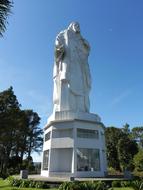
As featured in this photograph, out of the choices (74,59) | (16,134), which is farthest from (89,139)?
(16,134)

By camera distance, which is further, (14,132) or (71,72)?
(14,132)

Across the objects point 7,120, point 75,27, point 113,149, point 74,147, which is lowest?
point 74,147

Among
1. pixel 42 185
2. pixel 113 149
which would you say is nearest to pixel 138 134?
pixel 113 149

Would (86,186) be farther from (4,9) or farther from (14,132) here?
(14,132)

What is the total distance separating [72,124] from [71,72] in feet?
21.9

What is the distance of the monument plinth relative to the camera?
25.4m

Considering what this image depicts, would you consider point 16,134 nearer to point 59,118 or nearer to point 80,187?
point 59,118

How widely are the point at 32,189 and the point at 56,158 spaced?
8.85 meters

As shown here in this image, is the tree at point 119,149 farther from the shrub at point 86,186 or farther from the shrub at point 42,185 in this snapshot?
the shrub at point 86,186

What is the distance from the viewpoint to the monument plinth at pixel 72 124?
2536cm

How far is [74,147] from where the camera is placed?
2498 cm

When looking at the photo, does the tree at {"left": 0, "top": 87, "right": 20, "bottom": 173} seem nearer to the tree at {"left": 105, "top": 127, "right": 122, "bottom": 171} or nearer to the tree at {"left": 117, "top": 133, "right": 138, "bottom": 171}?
the tree at {"left": 105, "top": 127, "right": 122, "bottom": 171}

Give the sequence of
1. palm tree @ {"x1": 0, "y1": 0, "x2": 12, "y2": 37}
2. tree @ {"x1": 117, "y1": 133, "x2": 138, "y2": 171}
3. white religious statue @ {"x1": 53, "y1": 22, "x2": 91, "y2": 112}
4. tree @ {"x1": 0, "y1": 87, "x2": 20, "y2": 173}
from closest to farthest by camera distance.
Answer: palm tree @ {"x1": 0, "y1": 0, "x2": 12, "y2": 37} → white religious statue @ {"x1": 53, "y1": 22, "x2": 91, "y2": 112} → tree @ {"x1": 0, "y1": 87, "x2": 20, "y2": 173} → tree @ {"x1": 117, "y1": 133, "x2": 138, "y2": 171}

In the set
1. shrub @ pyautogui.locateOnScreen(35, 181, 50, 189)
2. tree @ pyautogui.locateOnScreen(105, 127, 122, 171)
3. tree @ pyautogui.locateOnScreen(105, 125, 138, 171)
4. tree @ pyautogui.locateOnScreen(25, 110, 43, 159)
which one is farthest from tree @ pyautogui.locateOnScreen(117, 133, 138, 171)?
shrub @ pyautogui.locateOnScreen(35, 181, 50, 189)
